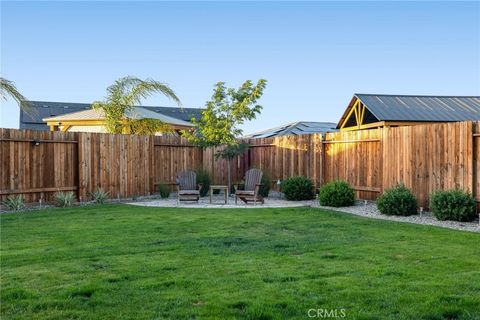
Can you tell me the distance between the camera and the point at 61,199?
10.7 metres

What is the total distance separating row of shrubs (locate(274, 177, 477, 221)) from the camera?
7.85 m

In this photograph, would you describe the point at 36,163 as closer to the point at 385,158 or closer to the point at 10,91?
the point at 10,91

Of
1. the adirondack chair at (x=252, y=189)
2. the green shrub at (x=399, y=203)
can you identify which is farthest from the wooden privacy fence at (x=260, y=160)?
the adirondack chair at (x=252, y=189)

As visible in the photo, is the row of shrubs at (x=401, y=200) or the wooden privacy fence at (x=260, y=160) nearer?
the row of shrubs at (x=401, y=200)

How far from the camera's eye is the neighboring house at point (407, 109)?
15.1m

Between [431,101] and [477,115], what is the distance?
1.74 m

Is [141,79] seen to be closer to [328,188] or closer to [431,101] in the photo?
[328,188]

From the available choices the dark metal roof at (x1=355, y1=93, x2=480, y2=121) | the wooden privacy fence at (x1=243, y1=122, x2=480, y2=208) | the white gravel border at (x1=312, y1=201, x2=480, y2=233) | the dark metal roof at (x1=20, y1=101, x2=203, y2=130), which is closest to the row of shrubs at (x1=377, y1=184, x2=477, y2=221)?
the white gravel border at (x1=312, y1=201, x2=480, y2=233)

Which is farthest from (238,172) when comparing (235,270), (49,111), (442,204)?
(49,111)

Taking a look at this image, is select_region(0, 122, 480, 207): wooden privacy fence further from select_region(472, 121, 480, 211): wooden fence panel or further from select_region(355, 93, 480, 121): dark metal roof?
select_region(355, 93, 480, 121): dark metal roof

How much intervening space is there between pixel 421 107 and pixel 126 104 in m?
10.5

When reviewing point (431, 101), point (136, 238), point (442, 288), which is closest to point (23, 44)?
point (136, 238)

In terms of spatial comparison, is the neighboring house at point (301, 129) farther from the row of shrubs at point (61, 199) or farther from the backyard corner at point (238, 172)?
the row of shrubs at point (61, 199)

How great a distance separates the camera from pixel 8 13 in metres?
9.38
